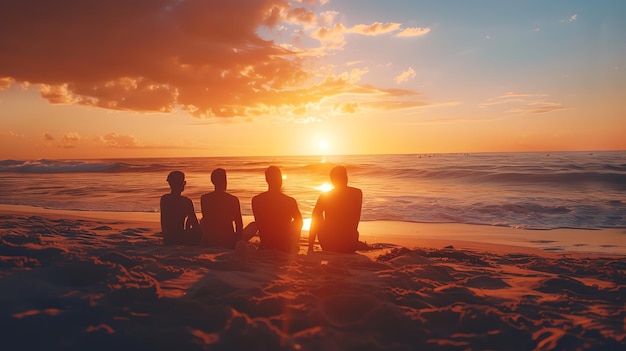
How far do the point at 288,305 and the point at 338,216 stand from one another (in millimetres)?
3142

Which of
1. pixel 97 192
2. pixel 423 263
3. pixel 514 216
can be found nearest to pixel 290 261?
pixel 423 263

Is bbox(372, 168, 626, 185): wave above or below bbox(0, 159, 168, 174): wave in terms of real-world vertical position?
below

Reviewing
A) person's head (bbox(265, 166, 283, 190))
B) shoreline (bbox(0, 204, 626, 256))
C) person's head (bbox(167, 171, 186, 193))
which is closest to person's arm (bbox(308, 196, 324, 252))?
person's head (bbox(265, 166, 283, 190))

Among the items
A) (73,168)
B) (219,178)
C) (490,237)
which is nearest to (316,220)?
(219,178)

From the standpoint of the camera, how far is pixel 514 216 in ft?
42.8

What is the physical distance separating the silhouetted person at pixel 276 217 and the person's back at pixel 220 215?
466mm

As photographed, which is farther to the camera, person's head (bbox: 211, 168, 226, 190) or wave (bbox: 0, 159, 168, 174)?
wave (bbox: 0, 159, 168, 174)

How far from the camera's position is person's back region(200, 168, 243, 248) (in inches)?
261

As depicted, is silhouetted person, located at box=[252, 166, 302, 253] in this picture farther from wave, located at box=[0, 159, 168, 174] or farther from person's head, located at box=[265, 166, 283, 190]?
wave, located at box=[0, 159, 168, 174]

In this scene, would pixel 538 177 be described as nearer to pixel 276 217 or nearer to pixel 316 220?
pixel 316 220

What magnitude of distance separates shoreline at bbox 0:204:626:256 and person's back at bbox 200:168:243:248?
2.85m

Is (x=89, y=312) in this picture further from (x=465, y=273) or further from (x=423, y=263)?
(x=465, y=273)

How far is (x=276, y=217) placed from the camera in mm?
6422

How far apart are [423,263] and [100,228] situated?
7.74 metres
